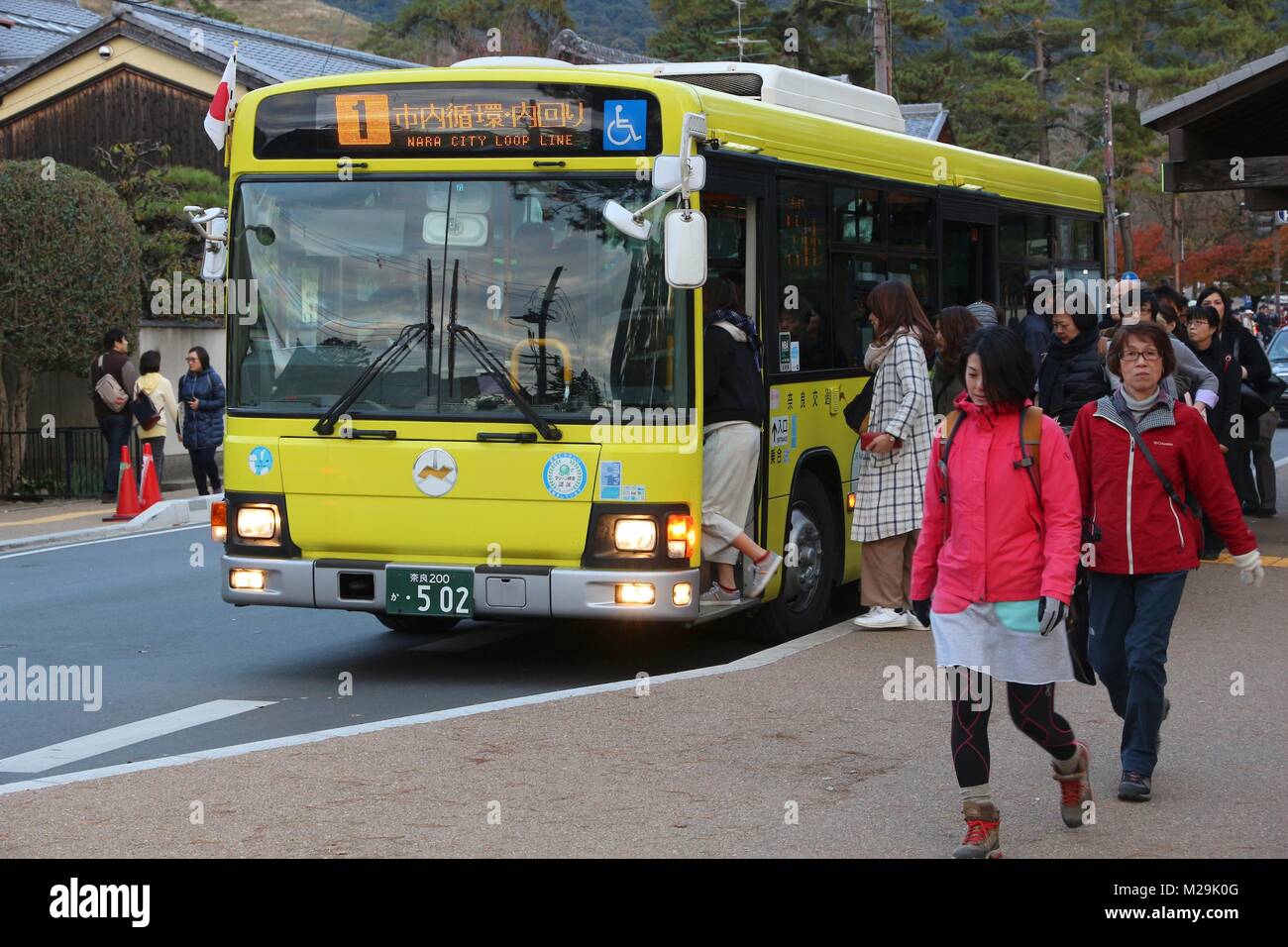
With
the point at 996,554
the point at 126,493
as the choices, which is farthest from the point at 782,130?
the point at 126,493

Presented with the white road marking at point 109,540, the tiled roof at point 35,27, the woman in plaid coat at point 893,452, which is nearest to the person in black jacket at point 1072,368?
the woman in plaid coat at point 893,452

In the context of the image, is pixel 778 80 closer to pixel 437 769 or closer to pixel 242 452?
pixel 242 452

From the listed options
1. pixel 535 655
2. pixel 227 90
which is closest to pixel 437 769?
pixel 535 655

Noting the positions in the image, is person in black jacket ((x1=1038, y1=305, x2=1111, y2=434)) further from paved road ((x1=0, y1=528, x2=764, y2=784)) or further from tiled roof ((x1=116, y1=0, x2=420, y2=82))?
tiled roof ((x1=116, y1=0, x2=420, y2=82))

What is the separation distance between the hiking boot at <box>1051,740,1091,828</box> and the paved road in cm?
361

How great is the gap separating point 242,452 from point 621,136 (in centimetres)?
252

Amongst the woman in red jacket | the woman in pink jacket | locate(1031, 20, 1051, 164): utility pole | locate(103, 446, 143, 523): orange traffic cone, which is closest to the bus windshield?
the woman in red jacket

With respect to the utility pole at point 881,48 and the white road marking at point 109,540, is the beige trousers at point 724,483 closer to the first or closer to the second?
the white road marking at point 109,540

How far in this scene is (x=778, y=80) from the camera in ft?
34.8

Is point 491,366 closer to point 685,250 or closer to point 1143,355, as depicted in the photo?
point 685,250

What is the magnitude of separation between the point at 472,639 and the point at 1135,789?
5404mm

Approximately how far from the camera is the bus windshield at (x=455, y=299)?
877cm

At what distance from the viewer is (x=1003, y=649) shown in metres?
5.75

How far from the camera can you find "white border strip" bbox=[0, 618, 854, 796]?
276 inches
